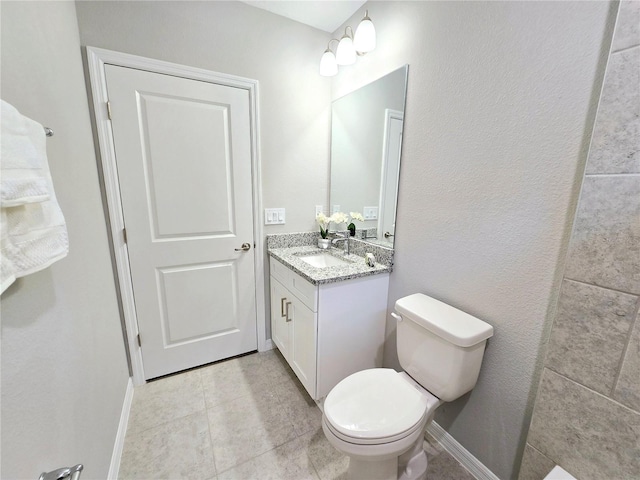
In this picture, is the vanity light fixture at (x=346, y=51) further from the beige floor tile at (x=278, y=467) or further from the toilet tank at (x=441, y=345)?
the beige floor tile at (x=278, y=467)

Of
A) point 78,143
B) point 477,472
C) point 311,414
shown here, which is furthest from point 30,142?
point 477,472

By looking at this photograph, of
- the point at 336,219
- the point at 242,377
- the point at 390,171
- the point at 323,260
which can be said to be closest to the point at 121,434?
the point at 242,377

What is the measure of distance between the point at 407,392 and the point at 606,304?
2.43ft

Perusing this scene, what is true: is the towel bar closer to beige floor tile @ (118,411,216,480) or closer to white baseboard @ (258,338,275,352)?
beige floor tile @ (118,411,216,480)

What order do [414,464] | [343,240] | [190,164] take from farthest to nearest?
[343,240] → [190,164] → [414,464]

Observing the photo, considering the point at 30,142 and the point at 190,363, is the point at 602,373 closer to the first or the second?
the point at 30,142

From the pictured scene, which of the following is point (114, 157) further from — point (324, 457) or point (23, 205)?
point (324, 457)

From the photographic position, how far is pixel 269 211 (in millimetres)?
1941

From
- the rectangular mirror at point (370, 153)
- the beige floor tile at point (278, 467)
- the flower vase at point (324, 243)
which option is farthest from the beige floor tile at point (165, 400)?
the rectangular mirror at point (370, 153)

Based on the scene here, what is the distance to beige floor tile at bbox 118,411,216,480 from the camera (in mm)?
1240

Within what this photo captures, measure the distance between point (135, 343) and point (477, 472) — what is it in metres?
2.02

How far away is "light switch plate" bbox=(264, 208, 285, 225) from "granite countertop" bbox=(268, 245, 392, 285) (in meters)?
0.20

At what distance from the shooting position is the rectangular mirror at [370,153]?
4.97ft

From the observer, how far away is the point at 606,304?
0.76 metres
